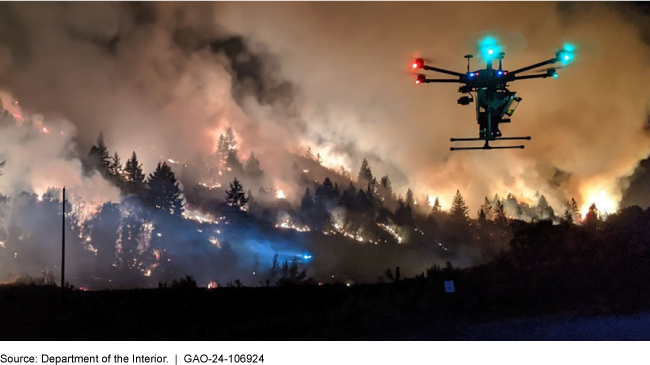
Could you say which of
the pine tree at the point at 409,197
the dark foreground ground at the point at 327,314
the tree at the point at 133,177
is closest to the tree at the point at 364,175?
the pine tree at the point at 409,197

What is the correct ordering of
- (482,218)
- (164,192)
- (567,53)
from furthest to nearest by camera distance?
(482,218) → (164,192) → (567,53)

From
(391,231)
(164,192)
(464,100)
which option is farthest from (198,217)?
(464,100)

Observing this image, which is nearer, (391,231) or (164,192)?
(164,192)

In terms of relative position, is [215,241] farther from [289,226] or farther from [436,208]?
[436,208]

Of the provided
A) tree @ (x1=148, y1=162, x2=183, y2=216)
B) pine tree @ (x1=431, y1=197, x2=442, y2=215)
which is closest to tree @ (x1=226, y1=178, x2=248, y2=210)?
tree @ (x1=148, y1=162, x2=183, y2=216)

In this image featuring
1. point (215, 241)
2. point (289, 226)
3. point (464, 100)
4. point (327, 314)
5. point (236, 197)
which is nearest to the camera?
point (464, 100)

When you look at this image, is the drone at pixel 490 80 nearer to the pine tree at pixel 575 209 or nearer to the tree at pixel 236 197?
the pine tree at pixel 575 209

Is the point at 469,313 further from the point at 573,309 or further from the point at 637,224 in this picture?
the point at 637,224

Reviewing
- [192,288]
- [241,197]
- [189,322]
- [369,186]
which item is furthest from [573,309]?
[369,186]
